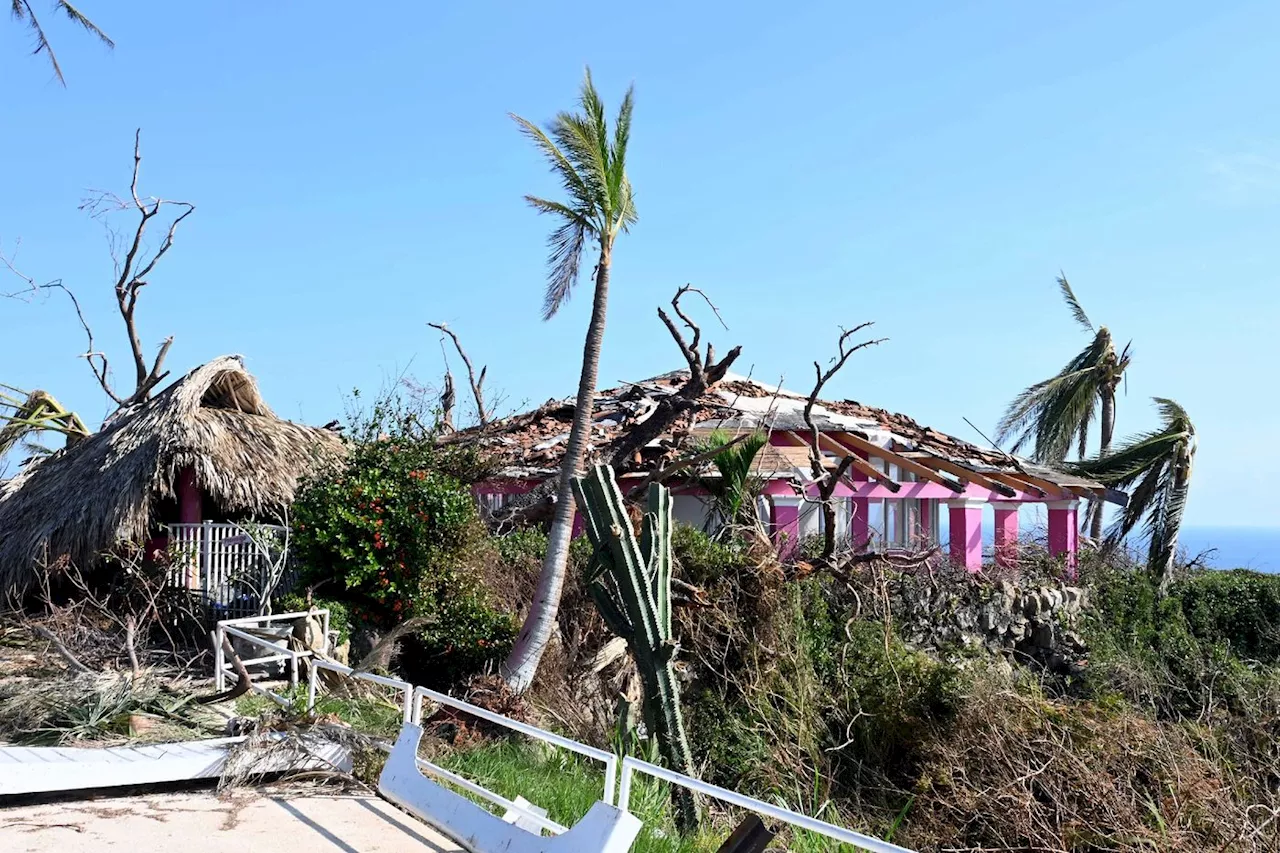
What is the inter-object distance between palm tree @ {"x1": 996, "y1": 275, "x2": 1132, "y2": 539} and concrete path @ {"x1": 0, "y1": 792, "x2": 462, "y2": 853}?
2574 cm

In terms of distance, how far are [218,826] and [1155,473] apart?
1939 centimetres

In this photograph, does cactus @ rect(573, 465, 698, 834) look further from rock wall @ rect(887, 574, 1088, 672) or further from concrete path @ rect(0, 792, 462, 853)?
rock wall @ rect(887, 574, 1088, 672)

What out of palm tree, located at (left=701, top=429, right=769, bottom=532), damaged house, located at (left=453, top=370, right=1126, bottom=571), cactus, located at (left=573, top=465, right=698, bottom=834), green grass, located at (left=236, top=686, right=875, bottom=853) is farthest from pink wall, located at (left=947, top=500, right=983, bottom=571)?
cactus, located at (left=573, top=465, right=698, bottom=834)

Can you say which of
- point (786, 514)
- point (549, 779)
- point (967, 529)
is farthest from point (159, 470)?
point (967, 529)

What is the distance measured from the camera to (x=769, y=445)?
19.5m

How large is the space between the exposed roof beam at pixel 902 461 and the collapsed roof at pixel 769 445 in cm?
2

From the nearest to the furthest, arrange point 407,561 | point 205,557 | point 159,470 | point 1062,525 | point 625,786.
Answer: point 625,786 < point 407,561 < point 205,557 < point 159,470 < point 1062,525

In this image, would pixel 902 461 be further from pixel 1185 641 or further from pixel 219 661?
pixel 219 661

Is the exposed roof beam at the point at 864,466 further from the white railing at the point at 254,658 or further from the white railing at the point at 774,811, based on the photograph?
the white railing at the point at 774,811

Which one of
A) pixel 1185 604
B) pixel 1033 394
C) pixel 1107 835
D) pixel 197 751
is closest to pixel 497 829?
pixel 197 751

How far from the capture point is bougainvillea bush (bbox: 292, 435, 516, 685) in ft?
46.3

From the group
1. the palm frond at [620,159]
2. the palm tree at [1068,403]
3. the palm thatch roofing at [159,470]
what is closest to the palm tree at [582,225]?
the palm frond at [620,159]

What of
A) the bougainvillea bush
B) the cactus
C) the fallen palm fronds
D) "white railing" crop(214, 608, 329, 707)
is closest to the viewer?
the fallen palm fronds

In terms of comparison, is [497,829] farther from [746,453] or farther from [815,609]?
[746,453]
